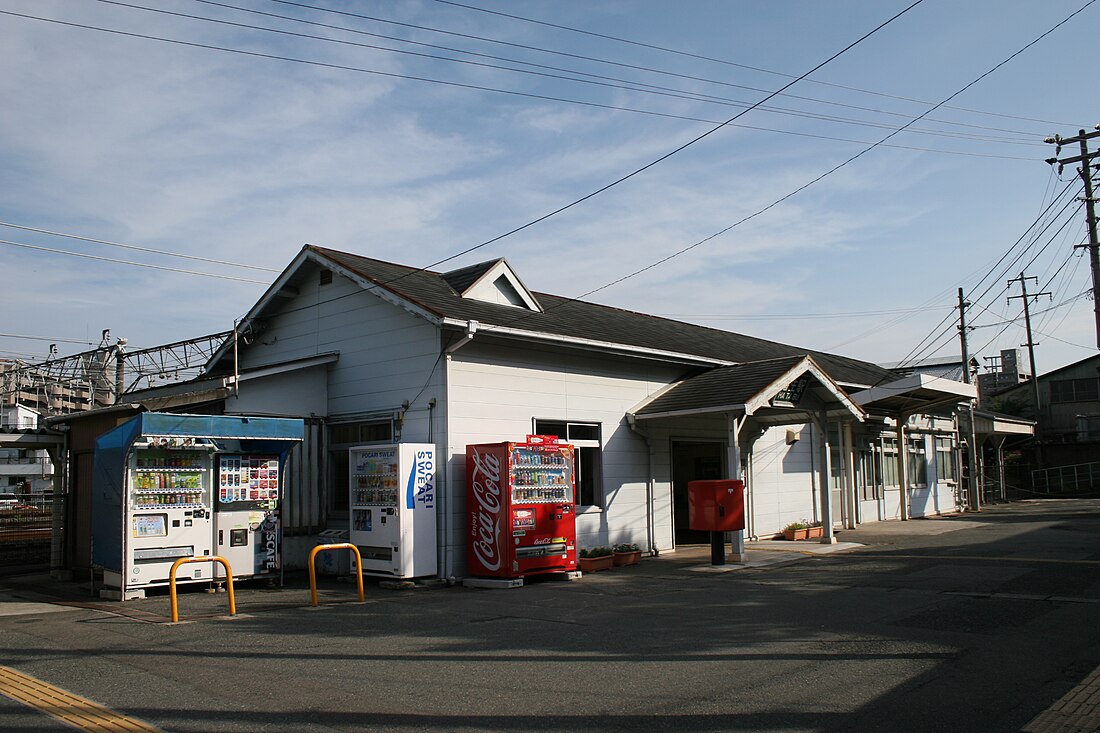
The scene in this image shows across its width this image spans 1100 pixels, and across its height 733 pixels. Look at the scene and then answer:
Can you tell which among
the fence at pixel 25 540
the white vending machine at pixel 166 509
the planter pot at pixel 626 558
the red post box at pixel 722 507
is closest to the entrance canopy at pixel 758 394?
the red post box at pixel 722 507

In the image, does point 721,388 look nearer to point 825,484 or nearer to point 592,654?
point 825,484

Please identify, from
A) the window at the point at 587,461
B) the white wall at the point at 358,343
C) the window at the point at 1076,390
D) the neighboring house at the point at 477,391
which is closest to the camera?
the neighboring house at the point at 477,391

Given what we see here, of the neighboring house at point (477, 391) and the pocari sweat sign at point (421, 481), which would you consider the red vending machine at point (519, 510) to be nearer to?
the neighboring house at point (477, 391)

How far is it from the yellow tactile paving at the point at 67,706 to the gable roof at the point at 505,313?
7.18 m

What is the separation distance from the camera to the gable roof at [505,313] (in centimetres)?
1399

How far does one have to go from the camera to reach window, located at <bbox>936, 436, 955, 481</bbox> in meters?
29.9

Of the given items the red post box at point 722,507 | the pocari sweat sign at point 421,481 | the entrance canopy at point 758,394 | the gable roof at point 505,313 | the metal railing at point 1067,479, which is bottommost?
the metal railing at point 1067,479

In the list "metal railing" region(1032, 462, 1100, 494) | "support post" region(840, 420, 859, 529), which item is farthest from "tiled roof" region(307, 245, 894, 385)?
"metal railing" region(1032, 462, 1100, 494)

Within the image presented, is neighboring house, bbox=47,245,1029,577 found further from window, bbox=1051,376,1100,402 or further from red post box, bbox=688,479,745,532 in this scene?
window, bbox=1051,376,1100,402

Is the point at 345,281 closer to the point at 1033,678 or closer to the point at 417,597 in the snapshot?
the point at 417,597

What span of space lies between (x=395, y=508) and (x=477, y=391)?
7.77ft

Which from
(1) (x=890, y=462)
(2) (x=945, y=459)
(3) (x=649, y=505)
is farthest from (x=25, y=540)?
(2) (x=945, y=459)

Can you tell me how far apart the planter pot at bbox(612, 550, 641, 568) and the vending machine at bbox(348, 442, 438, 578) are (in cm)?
362

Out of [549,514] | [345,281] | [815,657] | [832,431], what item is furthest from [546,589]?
[832,431]
